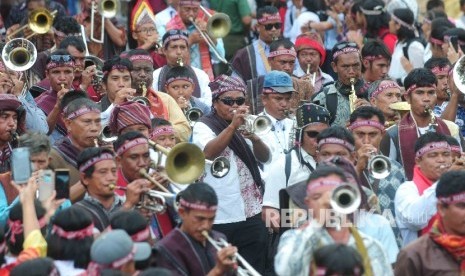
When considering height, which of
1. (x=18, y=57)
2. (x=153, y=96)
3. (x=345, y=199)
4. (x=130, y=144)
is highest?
(x=18, y=57)

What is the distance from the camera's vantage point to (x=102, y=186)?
1160cm

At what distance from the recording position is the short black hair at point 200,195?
429 inches

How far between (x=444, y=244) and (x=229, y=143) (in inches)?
143

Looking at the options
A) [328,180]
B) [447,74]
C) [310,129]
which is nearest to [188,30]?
[447,74]

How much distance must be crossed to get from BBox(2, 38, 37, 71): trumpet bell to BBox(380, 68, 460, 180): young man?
378 cm

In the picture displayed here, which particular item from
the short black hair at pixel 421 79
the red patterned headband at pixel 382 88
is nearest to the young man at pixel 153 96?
the red patterned headband at pixel 382 88

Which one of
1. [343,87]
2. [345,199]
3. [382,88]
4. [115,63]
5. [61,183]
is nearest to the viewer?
[345,199]

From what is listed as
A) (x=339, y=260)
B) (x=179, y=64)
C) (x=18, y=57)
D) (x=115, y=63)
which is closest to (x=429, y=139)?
(x=339, y=260)

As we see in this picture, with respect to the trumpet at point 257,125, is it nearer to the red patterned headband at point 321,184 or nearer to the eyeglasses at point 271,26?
the red patterned headband at point 321,184

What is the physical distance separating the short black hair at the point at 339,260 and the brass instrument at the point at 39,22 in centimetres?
875

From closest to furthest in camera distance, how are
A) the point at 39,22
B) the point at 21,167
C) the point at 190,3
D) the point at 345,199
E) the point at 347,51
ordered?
the point at 345,199 < the point at 21,167 < the point at 347,51 < the point at 39,22 < the point at 190,3

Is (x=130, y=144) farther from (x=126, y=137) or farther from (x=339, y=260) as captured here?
(x=339, y=260)

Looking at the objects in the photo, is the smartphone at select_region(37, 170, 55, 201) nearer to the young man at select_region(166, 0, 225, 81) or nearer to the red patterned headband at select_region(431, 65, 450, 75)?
the red patterned headband at select_region(431, 65, 450, 75)

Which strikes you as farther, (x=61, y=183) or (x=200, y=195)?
(x=61, y=183)
